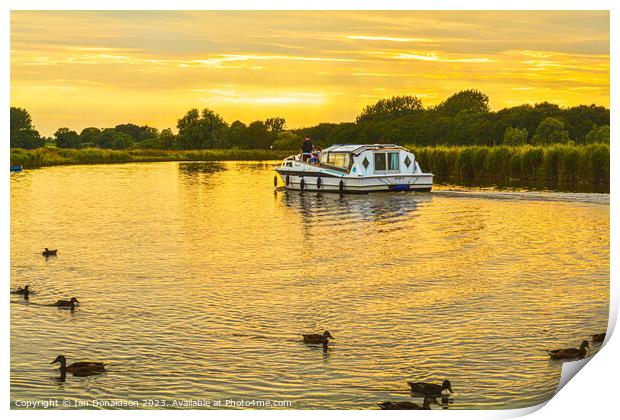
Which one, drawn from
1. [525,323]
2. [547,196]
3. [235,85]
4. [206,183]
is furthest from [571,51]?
[206,183]

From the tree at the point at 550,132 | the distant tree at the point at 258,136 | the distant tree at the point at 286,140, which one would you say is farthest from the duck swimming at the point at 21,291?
the tree at the point at 550,132

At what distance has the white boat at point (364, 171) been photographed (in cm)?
3422

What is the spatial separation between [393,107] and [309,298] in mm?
6980

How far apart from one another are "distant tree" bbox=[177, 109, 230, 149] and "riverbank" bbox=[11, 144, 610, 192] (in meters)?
0.81

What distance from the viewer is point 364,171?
34.9 metres

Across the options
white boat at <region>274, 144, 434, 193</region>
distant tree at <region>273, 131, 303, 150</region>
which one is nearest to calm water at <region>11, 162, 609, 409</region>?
distant tree at <region>273, 131, 303, 150</region>

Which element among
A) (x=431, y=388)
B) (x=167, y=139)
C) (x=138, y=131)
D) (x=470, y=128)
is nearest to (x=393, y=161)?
(x=470, y=128)

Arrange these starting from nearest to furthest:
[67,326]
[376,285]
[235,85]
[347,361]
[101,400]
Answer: [101,400] → [347,361] → [67,326] → [235,85] → [376,285]

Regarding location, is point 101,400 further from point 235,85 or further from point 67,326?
point 235,85

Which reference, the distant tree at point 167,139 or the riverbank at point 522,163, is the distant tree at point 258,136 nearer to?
the distant tree at point 167,139

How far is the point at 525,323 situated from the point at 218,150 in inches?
376

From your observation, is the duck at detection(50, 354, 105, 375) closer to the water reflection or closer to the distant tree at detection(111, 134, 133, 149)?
the distant tree at detection(111, 134, 133, 149)

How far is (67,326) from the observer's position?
13086 mm

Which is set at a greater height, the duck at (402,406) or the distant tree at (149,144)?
the distant tree at (149,144)
